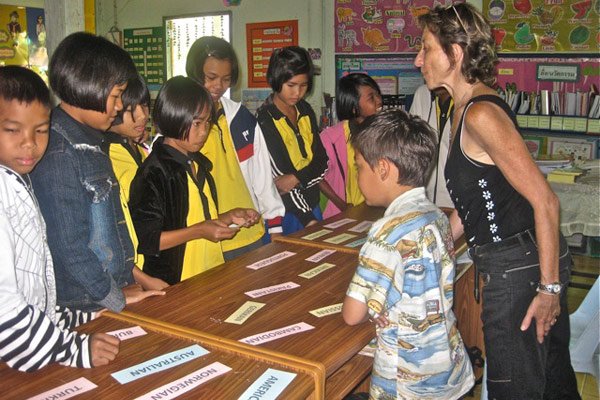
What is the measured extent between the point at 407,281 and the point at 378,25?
4.52 meters

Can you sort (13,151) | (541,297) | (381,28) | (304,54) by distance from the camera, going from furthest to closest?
(381,28) → (304,54) → (541,297) → (13,151)

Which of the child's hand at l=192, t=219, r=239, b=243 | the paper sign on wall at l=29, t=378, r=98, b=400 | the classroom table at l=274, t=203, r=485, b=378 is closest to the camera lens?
the paper sign on wall at l=29, t=378, r=98, b=400

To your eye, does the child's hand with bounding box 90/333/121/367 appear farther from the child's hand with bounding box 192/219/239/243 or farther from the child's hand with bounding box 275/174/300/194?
the child's hand with bounding box 275/174/300/194

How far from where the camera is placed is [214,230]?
189 centimetres

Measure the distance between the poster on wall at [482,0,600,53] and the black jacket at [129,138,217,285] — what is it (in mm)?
3526

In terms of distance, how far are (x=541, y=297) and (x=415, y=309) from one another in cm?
38

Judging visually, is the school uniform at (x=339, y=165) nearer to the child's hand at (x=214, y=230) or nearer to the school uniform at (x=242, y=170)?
the school uniform at (x=242, y=170)

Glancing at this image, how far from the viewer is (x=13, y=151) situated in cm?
125

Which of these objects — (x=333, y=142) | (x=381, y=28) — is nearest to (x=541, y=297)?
(x=333, y=142)

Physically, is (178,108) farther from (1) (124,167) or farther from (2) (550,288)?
Result: (2) (550,288)

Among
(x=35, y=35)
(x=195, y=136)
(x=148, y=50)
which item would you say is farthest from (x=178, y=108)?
(x=35, y=35)

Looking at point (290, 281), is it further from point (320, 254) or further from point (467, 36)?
point (467, 36)

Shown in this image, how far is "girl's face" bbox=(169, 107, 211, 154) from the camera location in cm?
199

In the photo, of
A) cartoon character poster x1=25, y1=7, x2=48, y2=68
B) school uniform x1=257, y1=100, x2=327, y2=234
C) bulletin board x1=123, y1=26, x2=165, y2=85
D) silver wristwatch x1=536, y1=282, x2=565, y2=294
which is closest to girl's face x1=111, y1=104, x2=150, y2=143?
school uniform x1=257, y1=100, x2=327, y2=234
